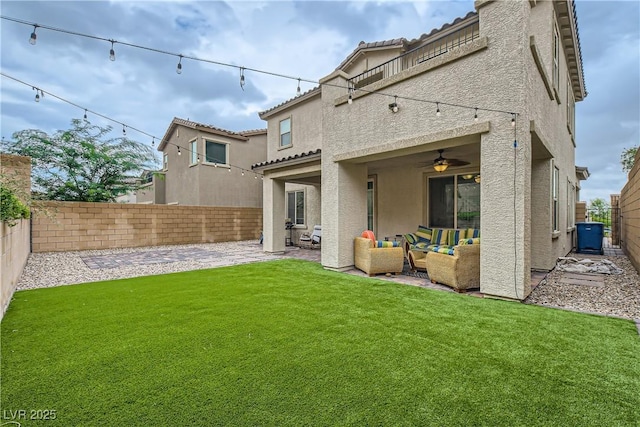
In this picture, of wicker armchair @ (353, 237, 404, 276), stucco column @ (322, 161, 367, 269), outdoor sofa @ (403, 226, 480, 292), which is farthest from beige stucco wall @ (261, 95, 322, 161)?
outdoor sofa @ (403, 226, 480, 292)

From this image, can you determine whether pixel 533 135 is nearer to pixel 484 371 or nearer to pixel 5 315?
pixel 484 371

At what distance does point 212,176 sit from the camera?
18844 millimetres

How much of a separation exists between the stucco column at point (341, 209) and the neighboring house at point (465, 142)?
0.03 m

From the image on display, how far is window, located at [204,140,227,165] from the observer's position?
18.7 metres

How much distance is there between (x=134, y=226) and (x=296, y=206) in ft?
26.0

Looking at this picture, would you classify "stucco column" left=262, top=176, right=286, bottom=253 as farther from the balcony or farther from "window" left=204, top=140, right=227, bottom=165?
"window" left=204, top=140, right=227, bottom=165

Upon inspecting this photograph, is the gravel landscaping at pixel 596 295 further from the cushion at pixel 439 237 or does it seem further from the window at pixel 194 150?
the window at pixel 194 150

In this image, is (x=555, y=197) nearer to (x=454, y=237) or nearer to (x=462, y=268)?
(x=454, y=237)

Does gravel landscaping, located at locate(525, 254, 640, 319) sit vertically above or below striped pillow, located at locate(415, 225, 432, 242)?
below

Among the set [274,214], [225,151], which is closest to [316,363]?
[274,214]

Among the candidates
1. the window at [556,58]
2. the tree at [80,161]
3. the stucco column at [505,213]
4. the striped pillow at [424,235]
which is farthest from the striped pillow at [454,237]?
the tree at [80,161]

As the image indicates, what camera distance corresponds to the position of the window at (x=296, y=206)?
51.3 feet

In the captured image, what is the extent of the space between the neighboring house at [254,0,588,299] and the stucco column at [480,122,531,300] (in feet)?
0.06

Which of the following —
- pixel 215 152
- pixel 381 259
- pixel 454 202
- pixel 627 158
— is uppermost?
pixel 215 152
